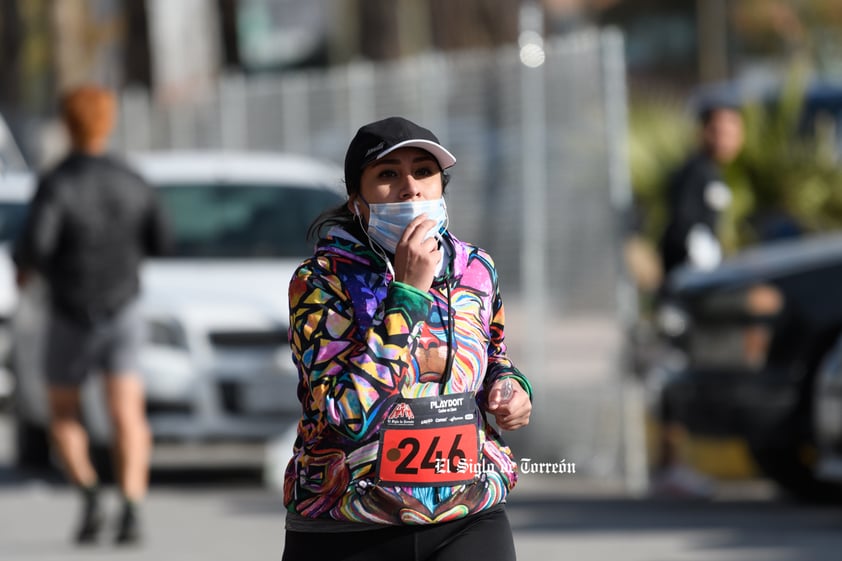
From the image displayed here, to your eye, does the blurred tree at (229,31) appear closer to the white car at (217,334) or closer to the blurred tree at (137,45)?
the blurred tree at (137,45)

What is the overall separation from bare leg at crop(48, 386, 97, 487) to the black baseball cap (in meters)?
5.07

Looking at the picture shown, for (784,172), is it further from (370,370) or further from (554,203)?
(370,370)

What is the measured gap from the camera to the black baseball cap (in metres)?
3.79

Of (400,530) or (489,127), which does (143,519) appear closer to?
(489,127)

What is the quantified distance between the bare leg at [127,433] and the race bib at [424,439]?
4933 millimetres

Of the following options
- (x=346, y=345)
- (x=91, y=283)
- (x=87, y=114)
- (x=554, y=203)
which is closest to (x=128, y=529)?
(x=91, y=283)

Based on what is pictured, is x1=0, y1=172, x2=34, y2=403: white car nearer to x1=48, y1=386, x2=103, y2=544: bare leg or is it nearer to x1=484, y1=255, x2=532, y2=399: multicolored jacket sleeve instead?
x1=48, y1=386, x2=103, y2=544: bare leg

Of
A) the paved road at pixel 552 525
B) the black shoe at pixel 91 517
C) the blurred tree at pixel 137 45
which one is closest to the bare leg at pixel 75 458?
the black shoe at pixel 91 517

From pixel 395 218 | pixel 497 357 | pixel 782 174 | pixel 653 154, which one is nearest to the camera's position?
pixel 395 218

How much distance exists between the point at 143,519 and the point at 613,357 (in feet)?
9.91

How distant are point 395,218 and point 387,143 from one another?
14cm

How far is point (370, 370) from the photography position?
3693 millimetres

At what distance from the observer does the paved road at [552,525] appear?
810 centimetres

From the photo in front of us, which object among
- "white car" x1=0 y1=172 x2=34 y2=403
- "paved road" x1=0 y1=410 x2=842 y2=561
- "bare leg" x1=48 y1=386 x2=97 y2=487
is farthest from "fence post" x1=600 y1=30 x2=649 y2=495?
"white car" x1=0 y1=172 x2=34 y2=403
